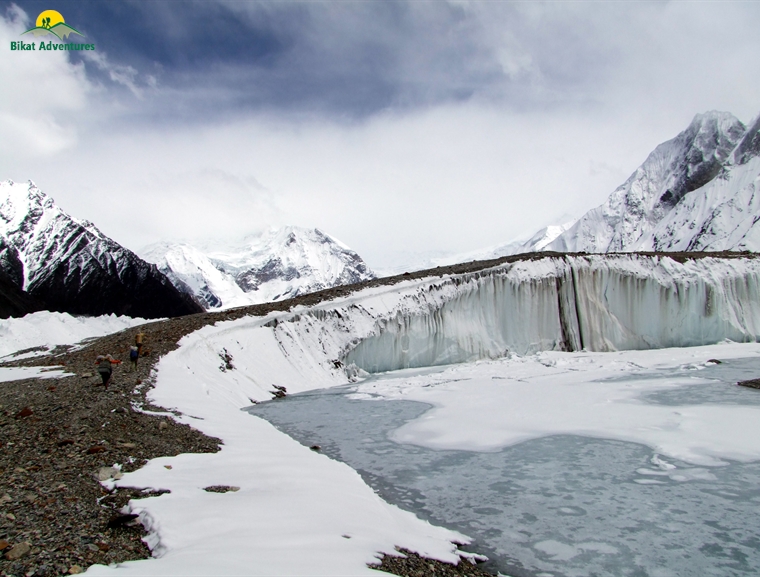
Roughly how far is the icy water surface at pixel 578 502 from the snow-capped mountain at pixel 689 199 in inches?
3798

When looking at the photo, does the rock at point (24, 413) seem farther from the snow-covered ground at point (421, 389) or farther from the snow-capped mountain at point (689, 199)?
the snow-capped mountain at point (689, 199)

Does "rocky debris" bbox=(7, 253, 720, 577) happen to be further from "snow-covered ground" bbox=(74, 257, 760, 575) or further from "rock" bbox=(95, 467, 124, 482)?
"snow-covered ground" bbox=(74, 257, 760, 575)

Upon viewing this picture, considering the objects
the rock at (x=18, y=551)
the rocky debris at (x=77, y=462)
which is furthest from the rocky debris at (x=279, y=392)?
the rock at (x=18, y=551)

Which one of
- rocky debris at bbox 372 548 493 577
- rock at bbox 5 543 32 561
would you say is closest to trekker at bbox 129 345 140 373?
rock at bbox 5 543 32 561

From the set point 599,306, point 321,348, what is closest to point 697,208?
point 599,306

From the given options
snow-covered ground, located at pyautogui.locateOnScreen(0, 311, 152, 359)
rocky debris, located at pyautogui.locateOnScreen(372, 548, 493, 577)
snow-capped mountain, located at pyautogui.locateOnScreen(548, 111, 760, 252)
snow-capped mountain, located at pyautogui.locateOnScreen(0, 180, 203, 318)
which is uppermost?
snow-capped mountain, located at pyautogui.locateOnScreen(548, 111, 760, 252)

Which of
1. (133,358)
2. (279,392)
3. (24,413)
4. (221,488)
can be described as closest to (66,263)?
(279,392)

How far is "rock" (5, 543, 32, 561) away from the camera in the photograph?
150 inches

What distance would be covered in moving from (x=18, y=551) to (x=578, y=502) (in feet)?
21.4

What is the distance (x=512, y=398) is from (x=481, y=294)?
1441cm

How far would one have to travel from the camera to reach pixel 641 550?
550cm

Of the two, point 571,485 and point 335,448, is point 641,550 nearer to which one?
point 571,485

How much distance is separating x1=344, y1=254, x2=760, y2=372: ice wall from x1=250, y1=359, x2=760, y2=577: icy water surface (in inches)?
659

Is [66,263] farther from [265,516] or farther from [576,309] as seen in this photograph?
[265,516]
